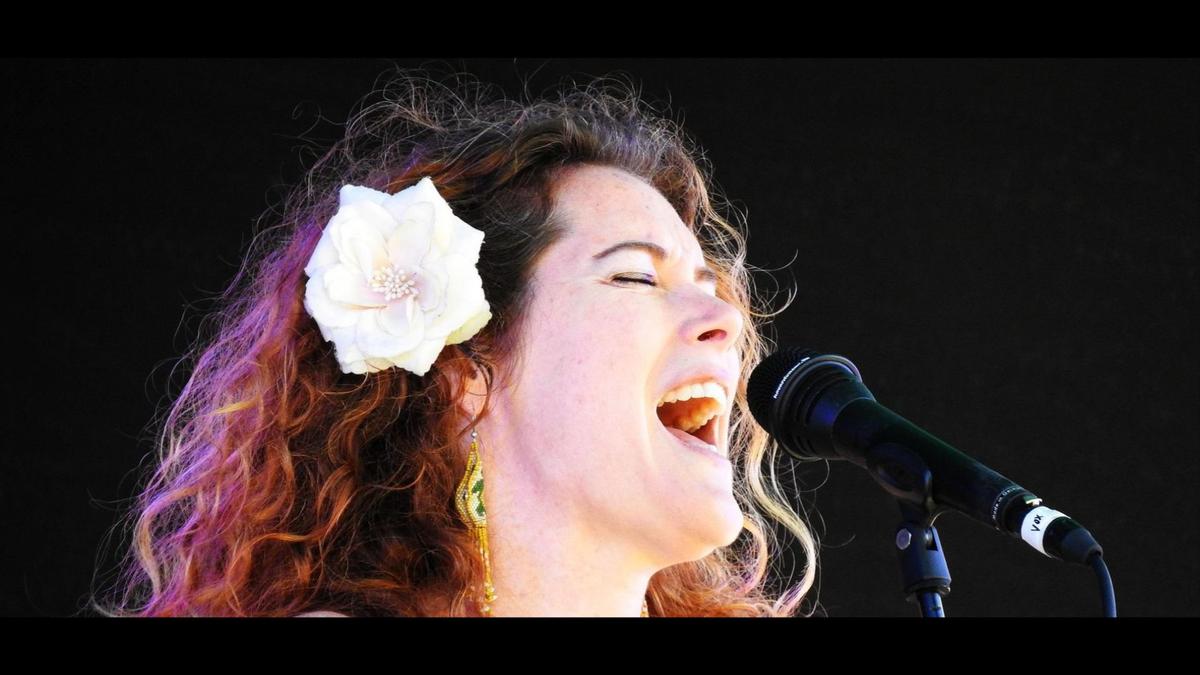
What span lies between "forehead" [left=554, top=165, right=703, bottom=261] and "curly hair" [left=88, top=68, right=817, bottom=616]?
28 mm

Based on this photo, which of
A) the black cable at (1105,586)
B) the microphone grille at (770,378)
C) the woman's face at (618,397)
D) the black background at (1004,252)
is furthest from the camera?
the black background at (1004,252)

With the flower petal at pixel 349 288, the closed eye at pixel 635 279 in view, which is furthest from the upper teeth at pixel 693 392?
the flower petal at pixel 349 288

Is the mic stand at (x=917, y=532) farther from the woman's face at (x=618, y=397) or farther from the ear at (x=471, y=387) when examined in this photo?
the ear at (x=471, y=387)

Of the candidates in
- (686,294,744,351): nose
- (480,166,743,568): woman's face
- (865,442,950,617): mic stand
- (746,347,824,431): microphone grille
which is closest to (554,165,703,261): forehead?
(480,166,743,568): woman's face

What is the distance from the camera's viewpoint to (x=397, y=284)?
186 cm

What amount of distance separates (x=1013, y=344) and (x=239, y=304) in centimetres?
131

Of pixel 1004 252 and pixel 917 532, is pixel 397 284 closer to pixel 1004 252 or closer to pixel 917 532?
pixel 917 532

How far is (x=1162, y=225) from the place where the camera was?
102 inches

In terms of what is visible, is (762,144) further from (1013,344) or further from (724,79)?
(1013,344)

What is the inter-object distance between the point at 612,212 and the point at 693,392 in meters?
0.30

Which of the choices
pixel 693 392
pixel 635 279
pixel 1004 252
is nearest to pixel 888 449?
pixel 693 392

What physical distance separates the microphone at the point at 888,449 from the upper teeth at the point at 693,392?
0.89ft

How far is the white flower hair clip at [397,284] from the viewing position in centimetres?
184

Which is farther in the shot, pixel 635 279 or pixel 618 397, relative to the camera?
pixel 635 279
